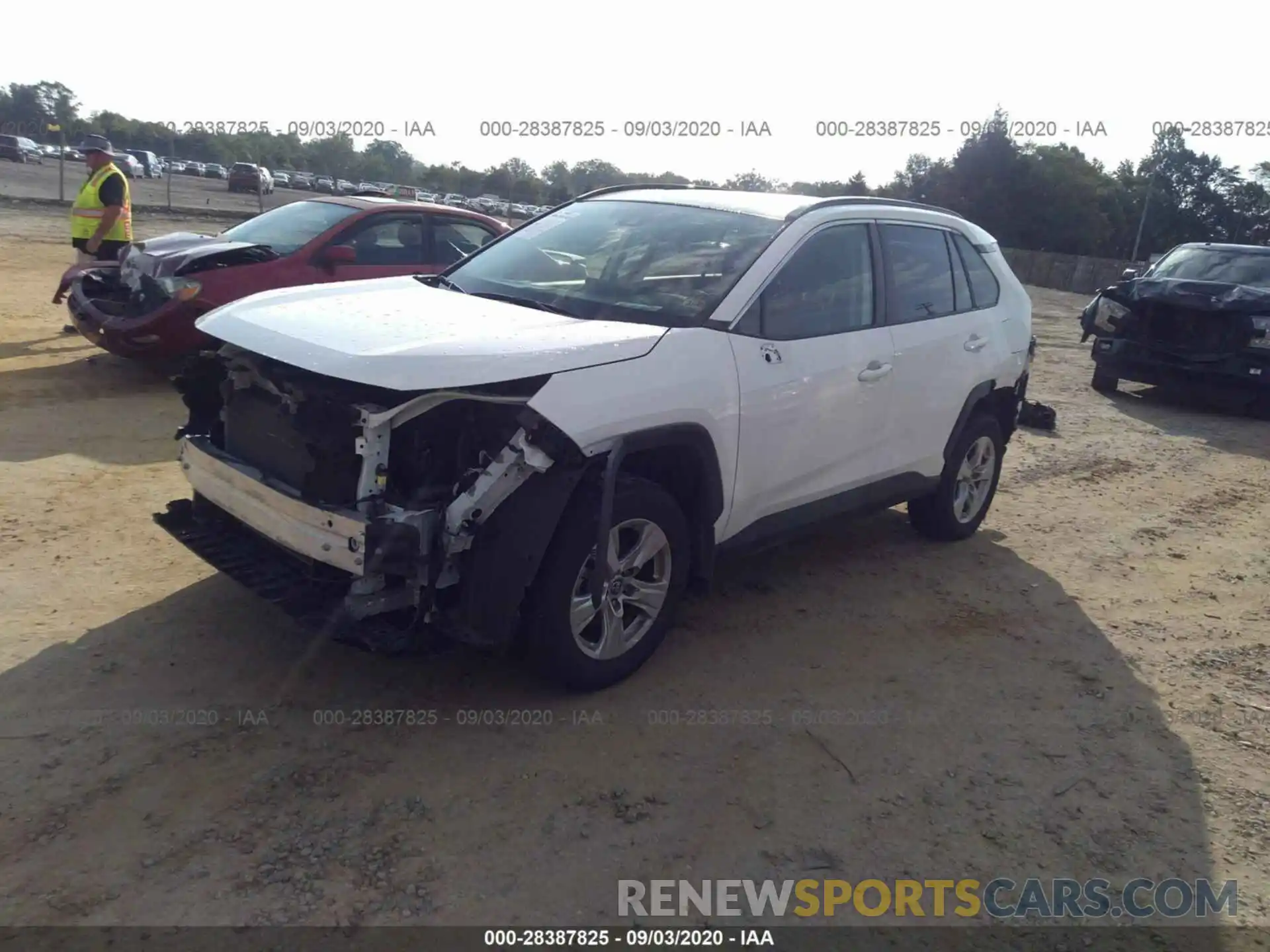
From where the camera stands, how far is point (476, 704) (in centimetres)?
382

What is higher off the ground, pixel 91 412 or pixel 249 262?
pixel 249 262

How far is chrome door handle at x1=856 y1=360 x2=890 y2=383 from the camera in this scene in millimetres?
4742

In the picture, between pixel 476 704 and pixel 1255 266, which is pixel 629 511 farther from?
pixel 1255 266

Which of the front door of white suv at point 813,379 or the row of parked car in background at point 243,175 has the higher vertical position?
the row of parked car in background at point 243,175

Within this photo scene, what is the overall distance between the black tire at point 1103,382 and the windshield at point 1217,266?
4.32 feet

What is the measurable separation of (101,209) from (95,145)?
2.05ft

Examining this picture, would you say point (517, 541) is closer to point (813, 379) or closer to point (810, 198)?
point (813, 379)

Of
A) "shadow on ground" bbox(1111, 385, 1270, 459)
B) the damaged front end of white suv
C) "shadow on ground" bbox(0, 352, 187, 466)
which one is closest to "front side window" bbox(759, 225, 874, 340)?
the damaged front end of white suv

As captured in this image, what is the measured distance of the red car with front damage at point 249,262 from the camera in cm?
783

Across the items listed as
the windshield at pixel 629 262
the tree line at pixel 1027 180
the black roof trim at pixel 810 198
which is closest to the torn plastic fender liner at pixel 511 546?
the windshield at pixel 629 262

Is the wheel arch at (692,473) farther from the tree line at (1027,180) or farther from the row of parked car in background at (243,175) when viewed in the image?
the tree line at (1027,180)

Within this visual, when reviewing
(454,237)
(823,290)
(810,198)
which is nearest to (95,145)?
(454,237)

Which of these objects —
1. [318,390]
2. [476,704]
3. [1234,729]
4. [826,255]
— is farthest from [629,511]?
[1234,729]

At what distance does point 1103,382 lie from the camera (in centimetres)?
1195
